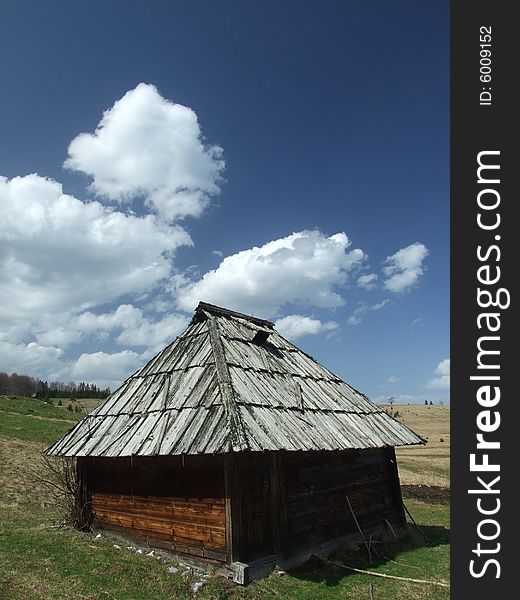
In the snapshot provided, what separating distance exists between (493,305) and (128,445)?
816 cm

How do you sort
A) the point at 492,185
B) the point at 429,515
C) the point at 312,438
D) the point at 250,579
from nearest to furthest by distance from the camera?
the point at 492,185 → the point at 250,579 → the point at 312,438 → the point at 429,515

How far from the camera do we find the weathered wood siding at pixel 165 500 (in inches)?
376

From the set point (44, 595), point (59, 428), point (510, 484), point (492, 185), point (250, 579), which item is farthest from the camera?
point (59, 428)

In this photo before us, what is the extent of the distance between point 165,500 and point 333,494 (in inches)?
166

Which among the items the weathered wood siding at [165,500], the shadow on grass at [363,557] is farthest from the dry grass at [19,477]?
the shadow on grass at [363,557]

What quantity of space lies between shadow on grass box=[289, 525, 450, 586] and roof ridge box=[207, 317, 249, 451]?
3.38 metres

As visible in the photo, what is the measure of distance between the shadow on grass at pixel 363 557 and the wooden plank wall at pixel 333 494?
16.8 inches

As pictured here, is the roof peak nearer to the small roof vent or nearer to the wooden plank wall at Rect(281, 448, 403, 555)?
the small roof vent

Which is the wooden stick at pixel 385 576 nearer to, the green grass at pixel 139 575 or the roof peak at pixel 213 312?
the green grass at pixel 139 575

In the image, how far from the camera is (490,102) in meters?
5.85

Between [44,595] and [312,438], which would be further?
[312,438]

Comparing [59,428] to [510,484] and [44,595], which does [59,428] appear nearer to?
[44,595]

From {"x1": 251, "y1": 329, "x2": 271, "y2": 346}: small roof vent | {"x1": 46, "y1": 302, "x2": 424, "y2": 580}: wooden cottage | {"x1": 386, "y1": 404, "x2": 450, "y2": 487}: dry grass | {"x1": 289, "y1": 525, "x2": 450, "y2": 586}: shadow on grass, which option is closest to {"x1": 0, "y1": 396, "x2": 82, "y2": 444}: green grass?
{"x1": 46, "y1": 302, "x2": 424, "y2": 580}: wooden cottage

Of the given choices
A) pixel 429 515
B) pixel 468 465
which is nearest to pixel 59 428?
pixel 429 515
